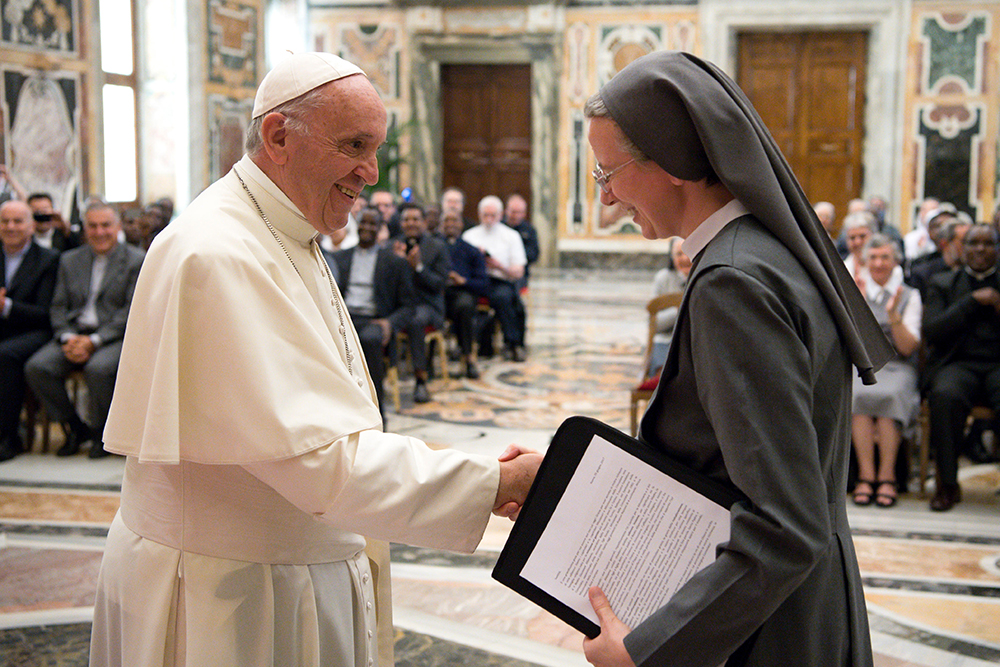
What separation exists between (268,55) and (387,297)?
25.5 feet

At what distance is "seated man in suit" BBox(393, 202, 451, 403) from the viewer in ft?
24.0

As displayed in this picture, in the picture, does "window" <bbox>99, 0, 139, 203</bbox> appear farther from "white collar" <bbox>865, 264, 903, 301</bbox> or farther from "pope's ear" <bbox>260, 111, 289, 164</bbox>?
"pope's ear" <bbox>260, 111, 289, 164</bbox>

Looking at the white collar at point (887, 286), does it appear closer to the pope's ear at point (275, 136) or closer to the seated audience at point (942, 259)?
the seated audience at point (942, 259)

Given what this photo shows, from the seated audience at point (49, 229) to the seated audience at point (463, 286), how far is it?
2.99 meters

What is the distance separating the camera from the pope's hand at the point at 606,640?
4.51 feet

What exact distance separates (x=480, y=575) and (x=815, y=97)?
43.0 ft

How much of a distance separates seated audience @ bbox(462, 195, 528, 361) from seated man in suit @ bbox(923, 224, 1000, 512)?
4.12 metres

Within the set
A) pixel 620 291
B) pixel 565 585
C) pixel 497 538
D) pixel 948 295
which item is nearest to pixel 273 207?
pixel 565 585

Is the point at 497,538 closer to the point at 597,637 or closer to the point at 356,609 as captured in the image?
the point at 356,609

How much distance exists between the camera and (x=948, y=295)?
5441 millimetres

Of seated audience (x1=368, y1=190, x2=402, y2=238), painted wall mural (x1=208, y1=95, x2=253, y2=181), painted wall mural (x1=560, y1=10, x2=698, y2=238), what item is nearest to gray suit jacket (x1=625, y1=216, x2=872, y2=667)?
seated audience (x1=368, y1=190, x2=402, y2=238)

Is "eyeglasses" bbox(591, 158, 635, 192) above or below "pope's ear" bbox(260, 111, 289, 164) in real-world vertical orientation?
below

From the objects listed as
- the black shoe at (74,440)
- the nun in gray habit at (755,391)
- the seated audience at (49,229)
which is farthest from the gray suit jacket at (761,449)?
the seated audience at (49,229)

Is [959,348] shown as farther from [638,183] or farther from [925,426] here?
[638,183]
